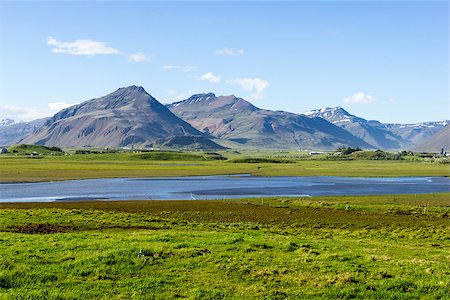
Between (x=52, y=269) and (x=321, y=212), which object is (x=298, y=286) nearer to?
(x=52, y=269)

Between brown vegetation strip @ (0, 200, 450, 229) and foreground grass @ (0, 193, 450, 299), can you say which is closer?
foreground grass @ (0, 193, 450, 299)

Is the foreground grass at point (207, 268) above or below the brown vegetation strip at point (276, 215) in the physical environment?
above

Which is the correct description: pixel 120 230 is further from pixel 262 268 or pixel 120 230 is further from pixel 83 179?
pixel 83 179

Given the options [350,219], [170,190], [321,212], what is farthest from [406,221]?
[170,190]

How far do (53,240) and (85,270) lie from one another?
343 inches

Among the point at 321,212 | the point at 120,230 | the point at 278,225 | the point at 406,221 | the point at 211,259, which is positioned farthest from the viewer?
the point at 321,212

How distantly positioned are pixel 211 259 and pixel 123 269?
4.60 m

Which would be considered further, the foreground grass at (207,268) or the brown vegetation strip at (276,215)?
the brown vegetation strip at (276,215)

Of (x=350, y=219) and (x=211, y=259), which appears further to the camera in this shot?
(x=350, y=219)

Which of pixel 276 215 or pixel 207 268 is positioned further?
pixel 276 215

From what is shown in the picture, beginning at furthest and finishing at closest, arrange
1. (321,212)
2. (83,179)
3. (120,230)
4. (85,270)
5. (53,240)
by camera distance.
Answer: (83,179) → (321,212) → (120,230) → (53,240) → (85,270)

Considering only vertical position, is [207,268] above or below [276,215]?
above

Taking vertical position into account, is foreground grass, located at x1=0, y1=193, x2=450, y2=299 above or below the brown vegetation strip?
above

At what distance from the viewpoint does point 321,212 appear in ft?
213
